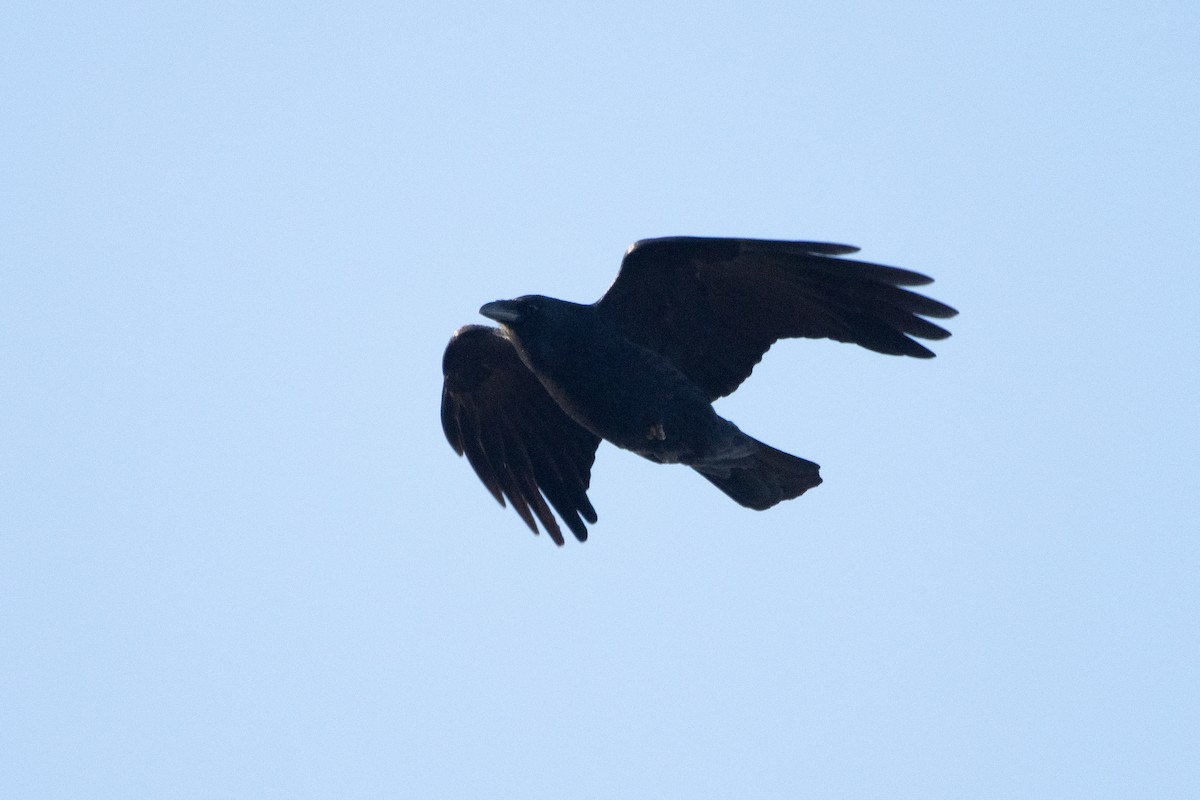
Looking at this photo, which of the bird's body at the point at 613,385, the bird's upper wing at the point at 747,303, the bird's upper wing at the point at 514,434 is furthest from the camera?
the bird's upper wing at the point at 514,434

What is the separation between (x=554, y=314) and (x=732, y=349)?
121cm

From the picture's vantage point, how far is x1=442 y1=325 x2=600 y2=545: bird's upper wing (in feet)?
38.3

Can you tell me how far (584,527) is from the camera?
38.1 feet

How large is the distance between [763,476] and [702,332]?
3.45 feet

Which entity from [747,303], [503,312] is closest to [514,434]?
[503,312]

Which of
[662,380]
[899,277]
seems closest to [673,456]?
[662,380]

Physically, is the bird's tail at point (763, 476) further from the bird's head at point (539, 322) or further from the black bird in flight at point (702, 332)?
the bird's head at point (539, 322)

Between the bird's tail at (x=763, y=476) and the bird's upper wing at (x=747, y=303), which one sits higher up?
the bird's upper wing at (x=747, y=303)

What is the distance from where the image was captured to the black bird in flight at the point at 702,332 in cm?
1014

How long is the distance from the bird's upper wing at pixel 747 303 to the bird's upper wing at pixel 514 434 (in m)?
1.32

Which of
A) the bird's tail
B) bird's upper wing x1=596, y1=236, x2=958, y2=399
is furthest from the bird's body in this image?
the bird's tail

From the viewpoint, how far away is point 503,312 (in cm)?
1038

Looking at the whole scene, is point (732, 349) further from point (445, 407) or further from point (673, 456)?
point (445, 407)

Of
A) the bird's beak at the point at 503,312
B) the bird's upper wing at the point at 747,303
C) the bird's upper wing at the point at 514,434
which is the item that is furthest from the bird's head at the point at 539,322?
the bird's upper wing at the point at 514,434
